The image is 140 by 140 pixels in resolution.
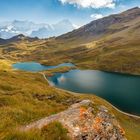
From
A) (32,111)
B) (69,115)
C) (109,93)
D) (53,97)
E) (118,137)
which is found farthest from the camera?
(109,93)

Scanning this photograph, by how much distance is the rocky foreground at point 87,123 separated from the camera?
46.2 feet

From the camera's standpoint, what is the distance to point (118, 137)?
16.7 meters

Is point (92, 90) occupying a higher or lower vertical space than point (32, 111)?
lower

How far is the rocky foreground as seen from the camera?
554 inches

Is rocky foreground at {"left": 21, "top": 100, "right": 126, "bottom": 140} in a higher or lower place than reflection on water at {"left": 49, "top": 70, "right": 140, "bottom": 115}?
higher

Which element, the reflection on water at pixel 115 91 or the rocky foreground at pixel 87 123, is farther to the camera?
the reflection on water at pixel 115 91

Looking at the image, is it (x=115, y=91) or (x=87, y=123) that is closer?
(x=87, y=123)

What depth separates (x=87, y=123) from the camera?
593 inches

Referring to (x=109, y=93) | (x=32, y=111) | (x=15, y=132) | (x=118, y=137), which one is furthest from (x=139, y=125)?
(x=15, y=132)

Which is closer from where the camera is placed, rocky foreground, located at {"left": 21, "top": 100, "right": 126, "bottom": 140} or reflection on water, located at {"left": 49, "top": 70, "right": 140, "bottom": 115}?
rocky foreground, located at {"left": 21, "top": 100, "right": 126, "bottom": 140}

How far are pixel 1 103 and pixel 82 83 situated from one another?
146736mm

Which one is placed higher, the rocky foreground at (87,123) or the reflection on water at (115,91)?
the rocky foreground at (87,123)

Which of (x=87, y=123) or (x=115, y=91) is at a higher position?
(x=87, y=123)

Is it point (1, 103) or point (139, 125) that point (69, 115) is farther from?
point (139, 125)
